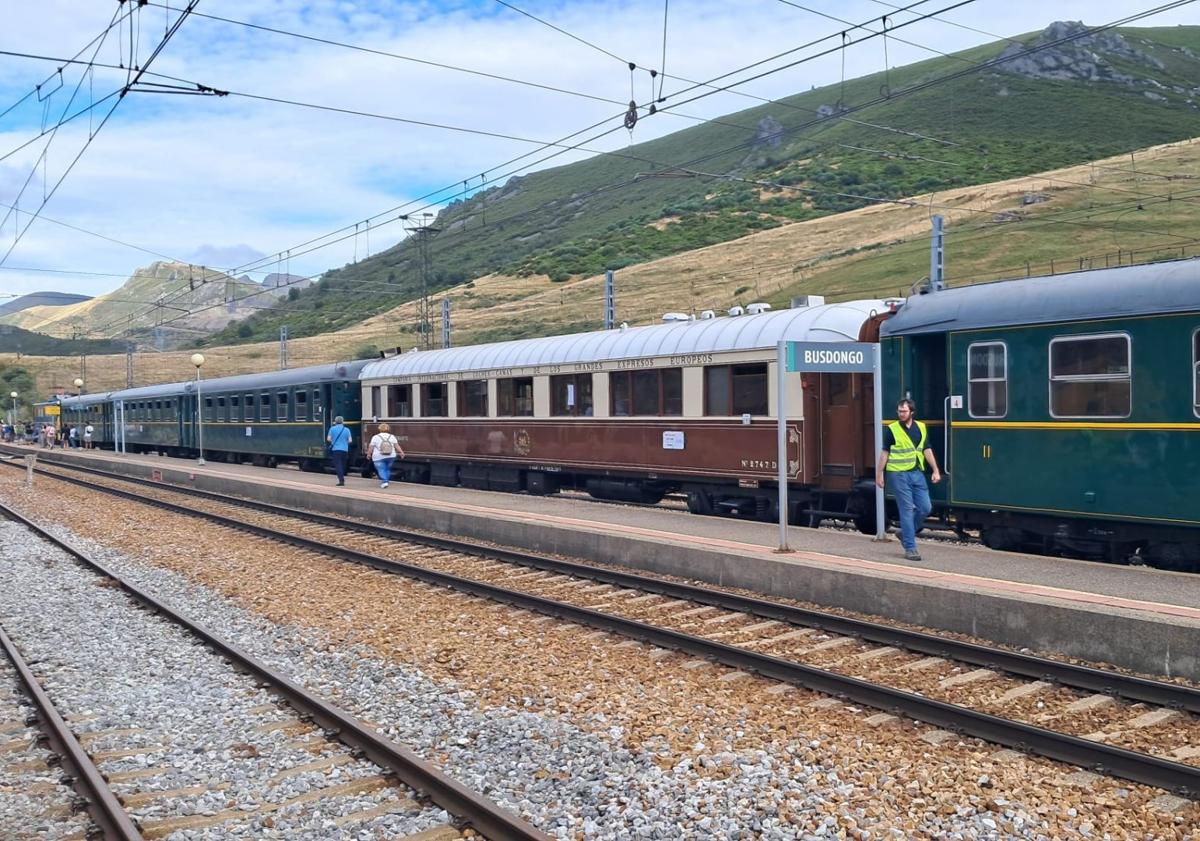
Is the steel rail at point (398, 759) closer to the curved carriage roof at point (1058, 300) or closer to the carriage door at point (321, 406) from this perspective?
the curved carriage roof at point (1058, 300)

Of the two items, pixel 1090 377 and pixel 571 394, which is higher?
pixel 571 394

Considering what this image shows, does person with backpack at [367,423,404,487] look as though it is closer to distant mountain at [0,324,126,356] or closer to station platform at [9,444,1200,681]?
station platform at [9,444,1200,681]

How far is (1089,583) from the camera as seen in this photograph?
980 cm

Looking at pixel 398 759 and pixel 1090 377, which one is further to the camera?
pixel 1090 377

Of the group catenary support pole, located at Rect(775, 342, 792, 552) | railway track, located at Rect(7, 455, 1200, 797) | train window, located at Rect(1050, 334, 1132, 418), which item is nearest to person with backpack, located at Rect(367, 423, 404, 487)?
railway track, located at Rect(7, 455, 1200, 797)

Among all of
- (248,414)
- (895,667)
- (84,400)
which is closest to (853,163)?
(84,400)

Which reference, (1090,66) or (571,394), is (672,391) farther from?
(1090,66)

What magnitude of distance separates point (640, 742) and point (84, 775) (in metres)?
3.26

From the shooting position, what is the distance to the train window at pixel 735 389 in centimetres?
1587

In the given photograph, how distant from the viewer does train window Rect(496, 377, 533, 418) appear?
21.4 metres

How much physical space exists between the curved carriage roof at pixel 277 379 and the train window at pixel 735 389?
14.7 m

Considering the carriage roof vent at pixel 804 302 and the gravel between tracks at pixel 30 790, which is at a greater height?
the carriage roof vent at pixel 804 302

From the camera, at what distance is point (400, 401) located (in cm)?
2655

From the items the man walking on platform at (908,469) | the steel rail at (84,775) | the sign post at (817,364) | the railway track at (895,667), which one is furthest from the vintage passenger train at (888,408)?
the steel rail at (84,775)
